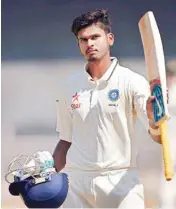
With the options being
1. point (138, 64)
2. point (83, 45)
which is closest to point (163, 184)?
point (138, 64)

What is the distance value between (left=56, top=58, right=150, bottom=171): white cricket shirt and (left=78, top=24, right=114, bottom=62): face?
7 cm

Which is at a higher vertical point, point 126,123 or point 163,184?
point 126,123

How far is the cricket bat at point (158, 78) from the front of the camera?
1845mm

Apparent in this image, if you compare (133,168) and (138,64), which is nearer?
(133,168)

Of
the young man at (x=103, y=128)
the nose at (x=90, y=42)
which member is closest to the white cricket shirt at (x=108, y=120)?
the young man at (x=103, y=128)

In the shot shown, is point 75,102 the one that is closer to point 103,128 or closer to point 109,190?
point 103,128

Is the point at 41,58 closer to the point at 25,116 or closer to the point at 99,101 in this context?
the point at 25,116

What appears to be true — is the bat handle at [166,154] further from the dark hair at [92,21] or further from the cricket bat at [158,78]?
the dark hair at [92,21]

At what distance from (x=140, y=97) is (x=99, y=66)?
0.67 feet

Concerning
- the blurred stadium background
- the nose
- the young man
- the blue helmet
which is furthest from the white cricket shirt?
the blurred stadium background

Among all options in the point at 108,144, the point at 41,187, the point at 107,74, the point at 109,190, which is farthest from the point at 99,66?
the point at 41,187

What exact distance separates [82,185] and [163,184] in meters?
0.70

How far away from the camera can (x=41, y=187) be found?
72.1 inches

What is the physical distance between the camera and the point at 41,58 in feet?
9.05
